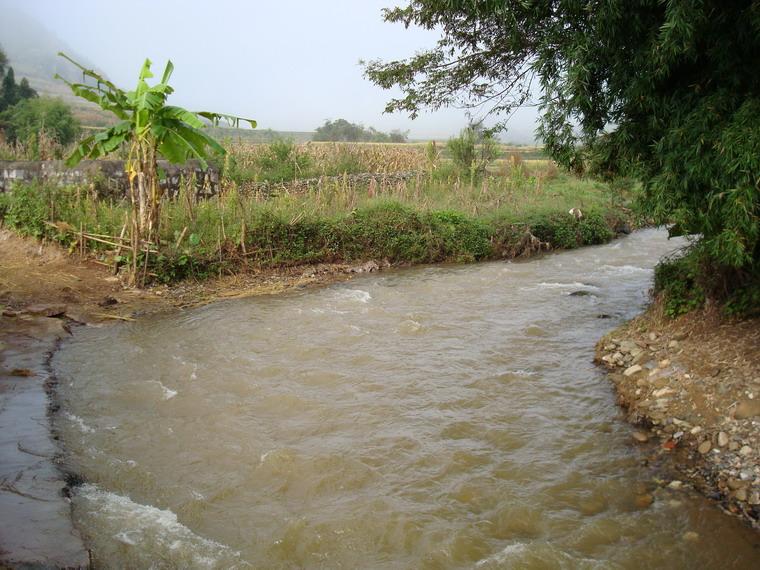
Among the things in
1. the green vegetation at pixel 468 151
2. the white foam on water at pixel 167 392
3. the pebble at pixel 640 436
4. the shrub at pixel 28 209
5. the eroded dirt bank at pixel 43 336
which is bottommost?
the white foam on water at pixel 167 392

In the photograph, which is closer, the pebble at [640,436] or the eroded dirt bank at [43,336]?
the eroded dirt bank at [43,336]

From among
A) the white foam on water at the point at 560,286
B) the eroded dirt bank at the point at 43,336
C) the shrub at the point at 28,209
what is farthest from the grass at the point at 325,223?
the white foam on water at the point at 560,286

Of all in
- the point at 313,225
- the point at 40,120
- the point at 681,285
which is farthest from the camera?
the point at 40,120

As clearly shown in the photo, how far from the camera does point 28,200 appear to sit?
11.6 m

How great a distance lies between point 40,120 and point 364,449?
26.5m

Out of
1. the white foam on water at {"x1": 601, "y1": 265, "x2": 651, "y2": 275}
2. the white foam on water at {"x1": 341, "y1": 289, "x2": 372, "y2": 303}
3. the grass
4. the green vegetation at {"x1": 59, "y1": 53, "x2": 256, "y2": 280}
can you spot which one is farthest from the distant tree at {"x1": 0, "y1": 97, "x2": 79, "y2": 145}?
the white foam on water at {"x1": 601, "y1": 265, "x2": 651, "y2": 275}

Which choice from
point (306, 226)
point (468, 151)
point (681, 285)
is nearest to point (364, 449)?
point (681, 285)

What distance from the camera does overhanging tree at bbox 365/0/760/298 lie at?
4.77m

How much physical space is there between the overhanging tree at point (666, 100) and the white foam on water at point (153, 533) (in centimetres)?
471

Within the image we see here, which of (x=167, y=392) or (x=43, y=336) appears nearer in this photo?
(x=167, y=392)

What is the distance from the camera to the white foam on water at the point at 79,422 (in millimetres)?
5770

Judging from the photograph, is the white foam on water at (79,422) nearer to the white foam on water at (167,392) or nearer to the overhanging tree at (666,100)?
the white foam on water at (167,392)

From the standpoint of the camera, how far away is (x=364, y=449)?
5535mm

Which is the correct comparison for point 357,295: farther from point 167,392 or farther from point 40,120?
point 40,120
